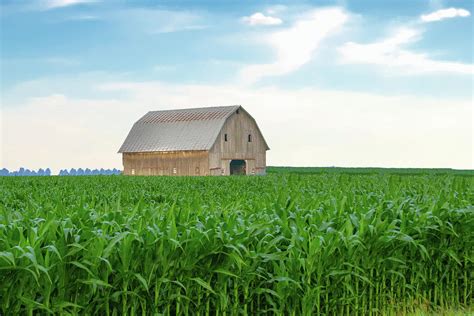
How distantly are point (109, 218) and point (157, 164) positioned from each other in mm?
56273

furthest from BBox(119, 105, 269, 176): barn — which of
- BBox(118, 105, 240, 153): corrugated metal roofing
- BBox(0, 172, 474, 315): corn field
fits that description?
BBox(0, 172, 474, 315): corn field

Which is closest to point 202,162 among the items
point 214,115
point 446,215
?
point 214,115

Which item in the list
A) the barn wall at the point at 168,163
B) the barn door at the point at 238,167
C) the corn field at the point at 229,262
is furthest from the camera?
the barn door at the point at 238,167

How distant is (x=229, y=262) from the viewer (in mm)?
6258

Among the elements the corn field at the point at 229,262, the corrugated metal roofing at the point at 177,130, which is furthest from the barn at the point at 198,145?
the corn field at the point at 229,262

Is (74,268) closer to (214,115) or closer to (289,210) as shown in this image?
(289,210)

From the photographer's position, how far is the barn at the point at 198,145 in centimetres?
5925

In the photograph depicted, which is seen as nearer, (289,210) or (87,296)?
(87,296)

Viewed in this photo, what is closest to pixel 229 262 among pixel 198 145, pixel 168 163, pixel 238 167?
pixel 198 145

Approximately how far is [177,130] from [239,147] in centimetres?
689

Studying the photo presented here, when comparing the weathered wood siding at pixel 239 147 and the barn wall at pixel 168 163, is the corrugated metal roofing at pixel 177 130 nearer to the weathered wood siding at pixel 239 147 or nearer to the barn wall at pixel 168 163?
the barn wall at pixel 168 163

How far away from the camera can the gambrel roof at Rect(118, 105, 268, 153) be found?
6008 centimetres

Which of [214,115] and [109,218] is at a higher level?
[214,115]

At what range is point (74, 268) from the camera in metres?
5.59
